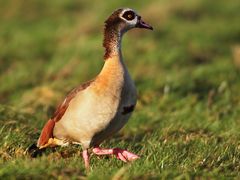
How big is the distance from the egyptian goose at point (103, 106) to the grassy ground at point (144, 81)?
194 millimetres

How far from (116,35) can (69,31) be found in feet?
29.4

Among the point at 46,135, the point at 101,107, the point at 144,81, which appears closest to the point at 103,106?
the point at 101,107

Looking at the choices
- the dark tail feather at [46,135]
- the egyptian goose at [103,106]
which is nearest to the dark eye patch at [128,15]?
the egyptian goose at [103,106]

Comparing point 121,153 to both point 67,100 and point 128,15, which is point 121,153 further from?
point 128,15

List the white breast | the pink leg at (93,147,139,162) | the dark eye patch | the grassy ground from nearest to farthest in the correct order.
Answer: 1. the white breast
2. the grassy ground
3. the pink leg at (93,147,139,162)
4. the dark eye patch

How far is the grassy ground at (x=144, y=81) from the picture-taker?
6297mm

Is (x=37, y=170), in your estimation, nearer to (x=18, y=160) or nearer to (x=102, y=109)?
(x=18, y=160)

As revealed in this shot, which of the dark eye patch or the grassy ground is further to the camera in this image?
the dark eye patch

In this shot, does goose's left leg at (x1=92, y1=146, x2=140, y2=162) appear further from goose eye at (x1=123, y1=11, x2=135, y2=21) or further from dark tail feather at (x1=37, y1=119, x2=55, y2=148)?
goose eye at (x1=123, y1=11, x2=135, y2=21)

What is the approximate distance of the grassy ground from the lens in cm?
630

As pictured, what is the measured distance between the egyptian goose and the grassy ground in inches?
7.7

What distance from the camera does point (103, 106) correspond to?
6133mm

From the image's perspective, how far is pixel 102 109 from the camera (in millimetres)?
6133

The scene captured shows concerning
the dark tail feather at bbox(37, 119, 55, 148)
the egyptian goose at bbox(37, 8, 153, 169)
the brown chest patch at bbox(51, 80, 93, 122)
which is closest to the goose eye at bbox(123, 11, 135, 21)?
the egyptian goose at bbox(37, 8, 153, 169)
